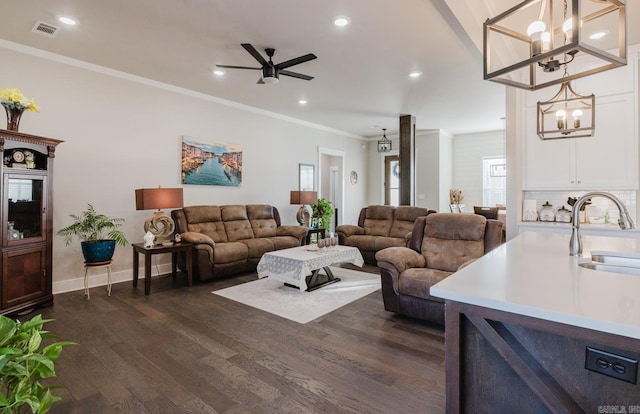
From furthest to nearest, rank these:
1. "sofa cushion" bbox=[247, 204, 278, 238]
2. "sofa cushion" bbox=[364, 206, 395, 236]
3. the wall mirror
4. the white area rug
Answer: the wall mirror < "sofa cushion" bbox=[364, 206, 395, 236] < "sofa cushion" bbox=[247, 204, 278, 238] < the white area rug

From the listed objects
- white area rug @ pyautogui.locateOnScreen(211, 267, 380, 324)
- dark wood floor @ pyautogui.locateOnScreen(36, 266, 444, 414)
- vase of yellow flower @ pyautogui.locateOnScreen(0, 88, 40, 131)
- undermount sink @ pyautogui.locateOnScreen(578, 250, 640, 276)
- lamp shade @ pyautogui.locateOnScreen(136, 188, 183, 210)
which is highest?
vase of yellow flower @ pyautogui.locateOnScreen(0, 88, 40, 131)

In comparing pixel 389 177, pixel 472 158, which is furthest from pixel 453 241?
pixel 389 177

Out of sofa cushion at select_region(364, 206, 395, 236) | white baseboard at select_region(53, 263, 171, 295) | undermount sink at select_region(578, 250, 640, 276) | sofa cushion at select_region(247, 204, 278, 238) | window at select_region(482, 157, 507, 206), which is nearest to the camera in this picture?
undermount sink at select_region(578, 250, 640, 276)

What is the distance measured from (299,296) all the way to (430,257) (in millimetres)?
1554

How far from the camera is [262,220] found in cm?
595

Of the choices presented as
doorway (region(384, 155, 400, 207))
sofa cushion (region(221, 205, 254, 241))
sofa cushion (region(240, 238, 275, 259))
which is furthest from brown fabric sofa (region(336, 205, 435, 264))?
doorway (region(384, 155, 400, 207))

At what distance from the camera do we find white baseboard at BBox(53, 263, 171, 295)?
4.06 m

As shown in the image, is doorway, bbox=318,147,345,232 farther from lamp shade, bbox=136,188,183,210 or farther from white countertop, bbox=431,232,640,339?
white countertop, bbox=431,232,640,339

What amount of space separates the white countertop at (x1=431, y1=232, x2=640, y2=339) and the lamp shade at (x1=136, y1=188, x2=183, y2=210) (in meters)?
3.85

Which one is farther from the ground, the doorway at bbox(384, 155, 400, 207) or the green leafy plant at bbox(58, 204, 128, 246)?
the doorway at bbox(384, 155, 400, 207)

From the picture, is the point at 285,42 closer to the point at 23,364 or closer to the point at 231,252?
the point at 231,252

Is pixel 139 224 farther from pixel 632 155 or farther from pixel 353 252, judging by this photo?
pixel 632 155

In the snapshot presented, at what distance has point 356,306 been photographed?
354 cm

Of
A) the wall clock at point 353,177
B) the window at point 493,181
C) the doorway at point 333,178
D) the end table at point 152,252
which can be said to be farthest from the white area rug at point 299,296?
the window at point 493,181
